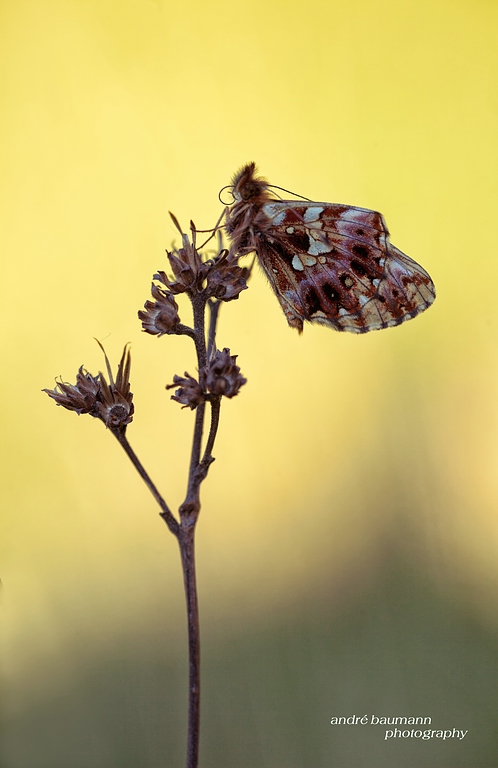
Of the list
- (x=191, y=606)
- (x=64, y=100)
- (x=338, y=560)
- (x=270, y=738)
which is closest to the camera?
(x=191, y=606)

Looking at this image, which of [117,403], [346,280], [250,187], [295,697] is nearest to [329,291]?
[346,280]

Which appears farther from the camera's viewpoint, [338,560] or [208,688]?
[338,560]

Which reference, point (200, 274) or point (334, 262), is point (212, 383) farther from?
point (334, 262)

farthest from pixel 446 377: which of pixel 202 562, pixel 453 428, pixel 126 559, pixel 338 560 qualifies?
pixel 126 559

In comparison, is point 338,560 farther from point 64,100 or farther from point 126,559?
point 64,100

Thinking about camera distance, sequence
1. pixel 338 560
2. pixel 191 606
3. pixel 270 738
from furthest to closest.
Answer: pixel 338 560 → pixel 270 738 → pixel 191 606
